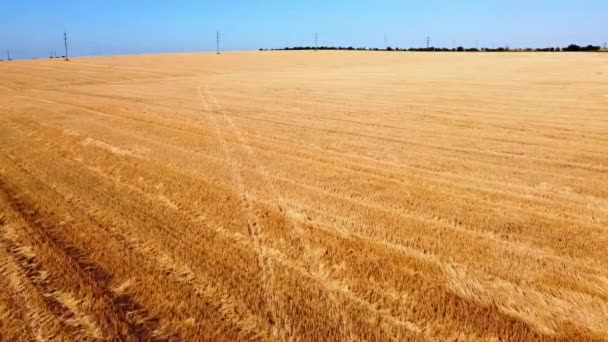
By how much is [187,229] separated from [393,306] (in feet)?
6.23

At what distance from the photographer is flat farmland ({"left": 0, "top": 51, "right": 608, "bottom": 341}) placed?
99.5 inches

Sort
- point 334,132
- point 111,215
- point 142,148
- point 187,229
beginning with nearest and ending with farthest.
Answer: point 187,229 → point 111,215 → point 142,148 → point 334,132

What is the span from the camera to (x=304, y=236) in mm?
3594

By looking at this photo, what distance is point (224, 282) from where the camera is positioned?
289 cm

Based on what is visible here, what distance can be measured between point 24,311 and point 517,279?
10.2 feet

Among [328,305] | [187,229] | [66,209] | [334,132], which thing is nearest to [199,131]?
[334,132]

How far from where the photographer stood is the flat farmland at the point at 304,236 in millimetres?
2527

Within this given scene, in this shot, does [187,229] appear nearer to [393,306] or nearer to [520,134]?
[393,306]

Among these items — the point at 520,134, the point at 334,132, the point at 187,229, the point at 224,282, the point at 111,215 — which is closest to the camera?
the point at 224,282

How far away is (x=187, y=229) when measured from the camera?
3707 mm

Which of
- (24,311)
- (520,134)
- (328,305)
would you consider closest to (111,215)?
(24,311)

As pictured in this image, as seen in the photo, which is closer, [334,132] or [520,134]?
[520,134]

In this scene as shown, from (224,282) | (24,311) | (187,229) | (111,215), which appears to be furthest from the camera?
(111,215)

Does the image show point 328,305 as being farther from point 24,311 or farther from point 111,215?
point 111,215
